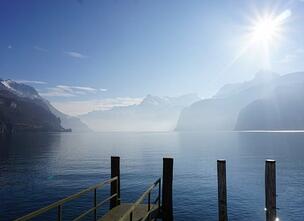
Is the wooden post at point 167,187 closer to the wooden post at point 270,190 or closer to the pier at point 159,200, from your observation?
the pier at point 159,200

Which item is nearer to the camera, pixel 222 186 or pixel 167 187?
pixel 222 186

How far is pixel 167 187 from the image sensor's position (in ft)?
60.8

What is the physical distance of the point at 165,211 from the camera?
739 inches

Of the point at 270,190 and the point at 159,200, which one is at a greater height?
the point at 270,190

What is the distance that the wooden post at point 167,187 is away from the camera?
18375 mm

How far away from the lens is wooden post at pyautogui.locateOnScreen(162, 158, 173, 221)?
18375 mm

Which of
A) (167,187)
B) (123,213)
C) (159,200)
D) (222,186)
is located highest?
(222,186)

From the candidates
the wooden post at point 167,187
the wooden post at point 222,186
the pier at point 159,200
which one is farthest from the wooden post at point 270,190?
the wooden post at point 167,187

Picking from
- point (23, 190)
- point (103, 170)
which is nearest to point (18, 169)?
point (103, 170)

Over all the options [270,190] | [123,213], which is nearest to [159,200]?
[123,213]

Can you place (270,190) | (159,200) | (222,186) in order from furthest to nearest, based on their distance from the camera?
1. (159,200)
2. (222,186)
3. (270,190)

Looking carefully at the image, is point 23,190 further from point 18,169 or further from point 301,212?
point 301,212

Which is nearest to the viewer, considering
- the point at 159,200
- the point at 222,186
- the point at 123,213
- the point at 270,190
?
the point at 270,190

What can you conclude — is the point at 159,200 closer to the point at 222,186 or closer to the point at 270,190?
the point at 222,186
